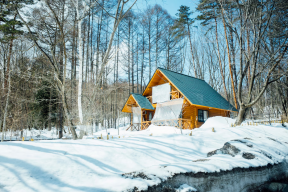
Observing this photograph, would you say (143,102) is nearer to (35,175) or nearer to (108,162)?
(108,162)

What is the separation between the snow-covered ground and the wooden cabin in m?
6.45

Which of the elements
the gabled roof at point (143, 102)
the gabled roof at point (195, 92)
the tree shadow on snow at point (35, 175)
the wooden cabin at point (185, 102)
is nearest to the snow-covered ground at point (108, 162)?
the tree shadow on snow at point (35, 175)

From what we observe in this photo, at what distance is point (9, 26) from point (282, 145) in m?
16.0

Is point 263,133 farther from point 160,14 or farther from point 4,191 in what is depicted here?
point 160,14

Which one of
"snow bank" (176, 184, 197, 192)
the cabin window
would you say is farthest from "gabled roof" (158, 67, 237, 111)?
"snow bank" (176, 184, 197, 192)

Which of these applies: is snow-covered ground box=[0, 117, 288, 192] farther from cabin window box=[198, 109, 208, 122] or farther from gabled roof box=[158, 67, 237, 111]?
cabin window box=[198, 109, 208, 122]

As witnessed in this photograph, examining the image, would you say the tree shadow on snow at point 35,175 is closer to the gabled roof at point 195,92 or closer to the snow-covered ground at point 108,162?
the snow-covered ground at point 108,162

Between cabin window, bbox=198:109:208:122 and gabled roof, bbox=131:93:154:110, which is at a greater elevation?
gabled roof, bbox=131:93:154:110

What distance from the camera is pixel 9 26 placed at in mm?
11719

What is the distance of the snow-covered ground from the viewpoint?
2.77 m

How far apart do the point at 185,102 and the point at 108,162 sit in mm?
9788

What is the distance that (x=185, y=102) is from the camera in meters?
13.0

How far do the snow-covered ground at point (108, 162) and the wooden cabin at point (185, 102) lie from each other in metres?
6.45

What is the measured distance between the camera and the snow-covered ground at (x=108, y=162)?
2.77 meters
